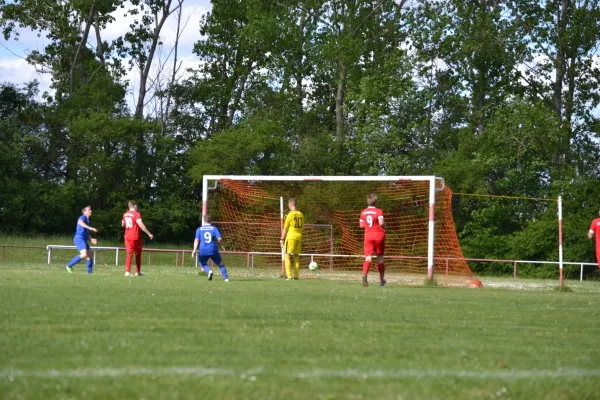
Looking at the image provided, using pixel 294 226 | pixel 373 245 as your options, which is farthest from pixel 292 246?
pixel 373 245

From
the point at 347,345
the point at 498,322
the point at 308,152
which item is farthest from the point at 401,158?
the point at 347,345

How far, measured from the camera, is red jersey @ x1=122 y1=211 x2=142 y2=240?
22625 millimetres

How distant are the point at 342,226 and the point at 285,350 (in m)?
27.9

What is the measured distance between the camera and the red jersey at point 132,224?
2262 cm

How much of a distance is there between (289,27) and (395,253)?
20.9m

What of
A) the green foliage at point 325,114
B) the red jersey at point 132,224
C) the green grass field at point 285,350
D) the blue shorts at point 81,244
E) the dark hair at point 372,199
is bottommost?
the green grass field at point 285,350

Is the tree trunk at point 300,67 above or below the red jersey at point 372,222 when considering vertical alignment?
above

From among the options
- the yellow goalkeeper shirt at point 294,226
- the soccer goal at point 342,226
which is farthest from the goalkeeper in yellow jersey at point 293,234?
the soccer goal at point 342,226

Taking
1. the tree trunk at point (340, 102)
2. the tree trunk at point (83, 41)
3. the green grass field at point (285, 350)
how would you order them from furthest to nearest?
the tree trunk at point (83, 41) < the tree trunk at point (340, 102) < the green grass field at point (285, 350)

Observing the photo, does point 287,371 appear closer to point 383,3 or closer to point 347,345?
point 347,345

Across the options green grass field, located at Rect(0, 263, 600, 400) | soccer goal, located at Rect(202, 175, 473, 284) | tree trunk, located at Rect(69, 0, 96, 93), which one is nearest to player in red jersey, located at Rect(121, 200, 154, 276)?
soccer goal, located at Rect(202, 175, 473, 284)

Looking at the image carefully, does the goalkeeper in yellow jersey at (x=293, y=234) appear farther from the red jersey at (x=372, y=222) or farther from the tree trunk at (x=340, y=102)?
the tree trunk at (x=340, y=102)

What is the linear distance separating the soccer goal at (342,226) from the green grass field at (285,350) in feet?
60.1

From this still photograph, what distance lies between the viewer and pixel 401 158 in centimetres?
4797
